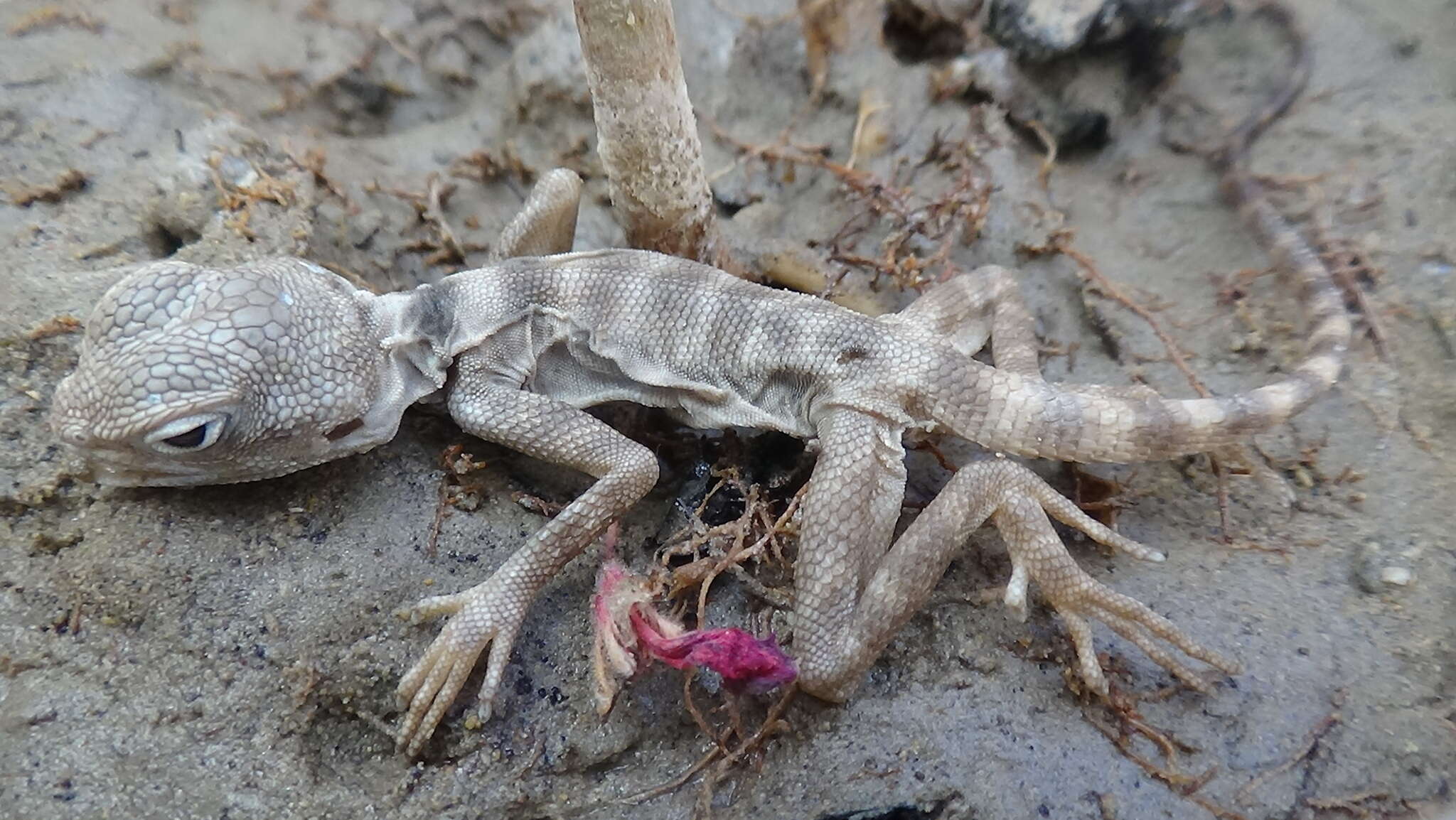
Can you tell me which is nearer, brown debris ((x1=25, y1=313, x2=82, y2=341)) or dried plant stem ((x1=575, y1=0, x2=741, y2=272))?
dried plant stem ((x1=575, y1=0, x2=741, y2=272))

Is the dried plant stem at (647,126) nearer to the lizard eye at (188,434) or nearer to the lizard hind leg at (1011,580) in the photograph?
the lizard hind leg at (1011,580)

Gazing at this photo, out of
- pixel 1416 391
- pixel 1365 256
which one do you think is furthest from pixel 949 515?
pixel 1365 256

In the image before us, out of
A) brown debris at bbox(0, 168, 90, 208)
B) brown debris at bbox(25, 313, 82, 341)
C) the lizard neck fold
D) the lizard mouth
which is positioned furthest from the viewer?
brown debris at bbox(0, 168, 90, 208)

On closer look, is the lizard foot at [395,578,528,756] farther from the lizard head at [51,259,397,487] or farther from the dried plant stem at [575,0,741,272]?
the dried plant stem at [575,0,741,272]

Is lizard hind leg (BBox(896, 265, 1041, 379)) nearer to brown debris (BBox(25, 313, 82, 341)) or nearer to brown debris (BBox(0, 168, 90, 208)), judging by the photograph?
brown debris (BBox(25, 313, 82, 341))

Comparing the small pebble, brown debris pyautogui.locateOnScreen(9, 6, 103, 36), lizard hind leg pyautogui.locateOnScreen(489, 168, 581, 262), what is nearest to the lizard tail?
the small pebble

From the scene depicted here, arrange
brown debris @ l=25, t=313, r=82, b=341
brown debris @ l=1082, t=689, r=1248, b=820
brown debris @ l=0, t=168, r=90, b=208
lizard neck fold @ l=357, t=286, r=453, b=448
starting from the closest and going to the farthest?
brown debris @ l=1082, t=689, r=1248, b=820, brown debris @ l=25, t=313, r=82, b=341, lizard neck fold @ l=357, t=286, r=453, b=448, brown debris @ l=0, t=168, r=90, b=208

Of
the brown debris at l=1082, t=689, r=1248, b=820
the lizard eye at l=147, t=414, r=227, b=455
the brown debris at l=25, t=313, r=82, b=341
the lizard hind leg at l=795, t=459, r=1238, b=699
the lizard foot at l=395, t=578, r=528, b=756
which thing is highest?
the brown debris at l=25, t=313, r=82, b=341

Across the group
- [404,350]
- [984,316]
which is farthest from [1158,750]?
[404,350]

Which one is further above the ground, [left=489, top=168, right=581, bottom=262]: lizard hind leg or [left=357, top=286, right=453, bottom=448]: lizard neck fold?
[left=489, top=168, right=581, bottom=262]: lizard hind leg

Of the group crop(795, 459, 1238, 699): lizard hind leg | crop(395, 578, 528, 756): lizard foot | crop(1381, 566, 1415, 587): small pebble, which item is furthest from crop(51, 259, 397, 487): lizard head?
crop(1381, 566, 1415, 587): small pebble
